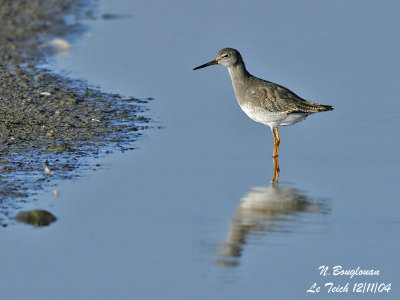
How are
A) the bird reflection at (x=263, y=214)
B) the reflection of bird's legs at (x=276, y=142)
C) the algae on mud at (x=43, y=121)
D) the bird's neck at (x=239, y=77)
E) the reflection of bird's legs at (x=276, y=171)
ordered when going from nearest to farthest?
the bird reflection at (x=263, y=214) → the algae on mud at (x=43, y=121) → the reflection of bird's legs at (x=276, y=171) → the reflection of bird's legs at (x=276, y=142) → the bird's neck at (x=239, y=77)

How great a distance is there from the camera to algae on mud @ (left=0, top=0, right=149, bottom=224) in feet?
33.0

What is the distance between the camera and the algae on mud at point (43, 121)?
10059mm

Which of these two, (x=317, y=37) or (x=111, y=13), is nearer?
(x=317, y=37)

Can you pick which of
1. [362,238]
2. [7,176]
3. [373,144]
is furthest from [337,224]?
[7,176]

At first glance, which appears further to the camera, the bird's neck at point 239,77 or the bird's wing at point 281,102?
the bird's neck at point 239,77

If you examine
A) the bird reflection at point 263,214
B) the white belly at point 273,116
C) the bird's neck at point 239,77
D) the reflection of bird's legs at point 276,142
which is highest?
the bird's neck at point 239,77

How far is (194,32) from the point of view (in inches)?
724

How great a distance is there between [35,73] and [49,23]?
15.5 feet

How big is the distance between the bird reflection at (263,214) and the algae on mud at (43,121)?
91.5 inches

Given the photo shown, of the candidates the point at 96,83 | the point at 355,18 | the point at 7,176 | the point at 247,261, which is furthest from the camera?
the point at 355,18

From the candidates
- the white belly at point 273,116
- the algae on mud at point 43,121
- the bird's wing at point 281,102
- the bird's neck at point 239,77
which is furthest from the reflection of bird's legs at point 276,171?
the algae on mud at point 43,121

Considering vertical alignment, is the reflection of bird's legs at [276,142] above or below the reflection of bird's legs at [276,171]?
above

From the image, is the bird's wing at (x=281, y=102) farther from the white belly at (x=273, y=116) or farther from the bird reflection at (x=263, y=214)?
the bird reflection at (x=263, y=214)

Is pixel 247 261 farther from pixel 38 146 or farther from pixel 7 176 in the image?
pixel 38 146
